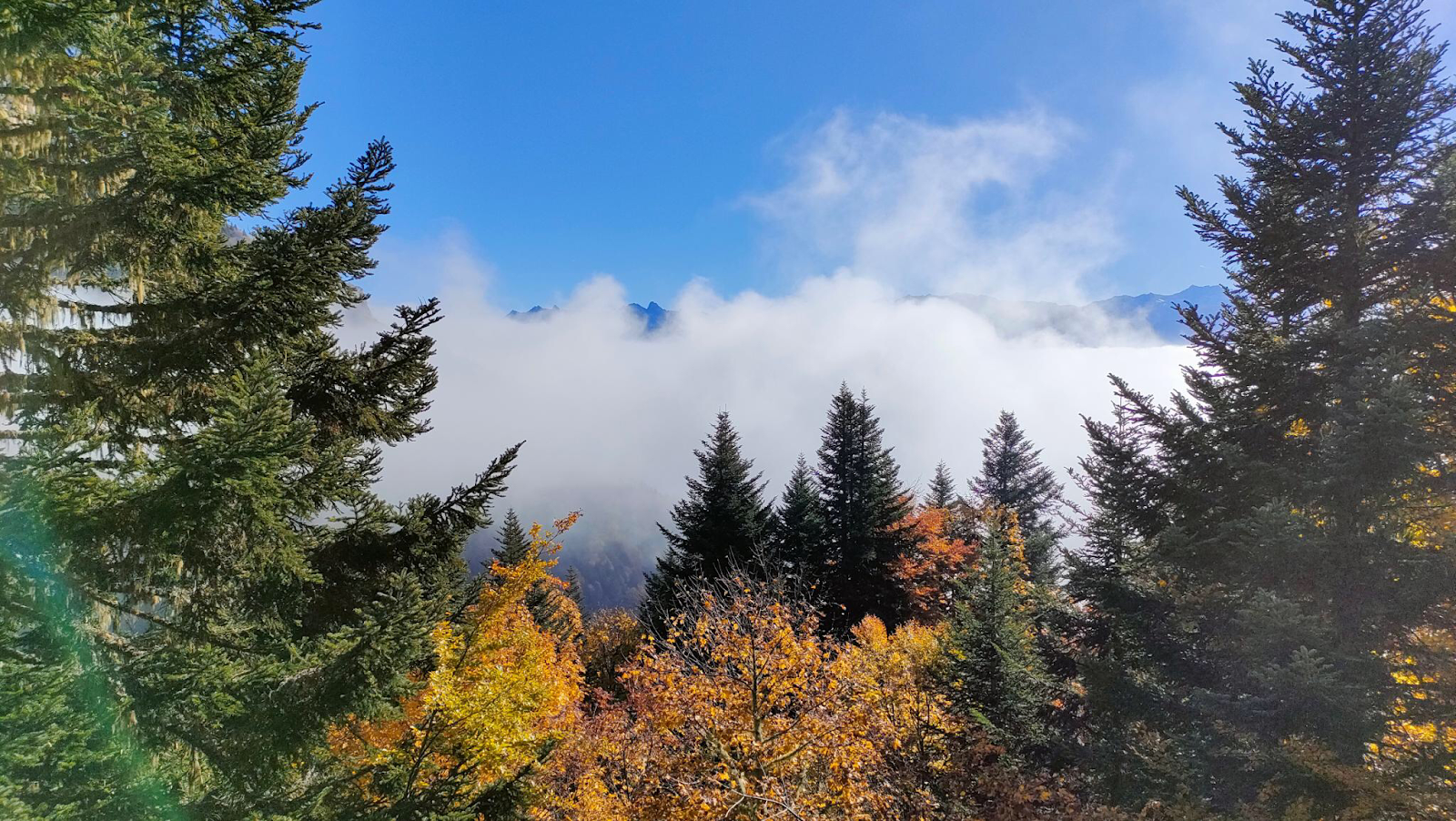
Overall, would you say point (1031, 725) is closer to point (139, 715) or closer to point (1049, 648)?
Result: point (1049, 648)

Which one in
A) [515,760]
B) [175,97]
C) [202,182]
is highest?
[175,97]

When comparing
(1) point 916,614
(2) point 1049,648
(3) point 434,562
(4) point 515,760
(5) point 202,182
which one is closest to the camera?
(5) point 202,182

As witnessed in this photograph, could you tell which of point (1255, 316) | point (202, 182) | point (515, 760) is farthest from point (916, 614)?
point (202, 182)

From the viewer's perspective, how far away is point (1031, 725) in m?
13.6

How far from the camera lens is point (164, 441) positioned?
5.37 metres

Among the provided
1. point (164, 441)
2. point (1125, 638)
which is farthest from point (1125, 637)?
point (164, 441)

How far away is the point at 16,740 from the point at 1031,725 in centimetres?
1668

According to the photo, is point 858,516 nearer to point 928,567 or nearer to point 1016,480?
point 928,567

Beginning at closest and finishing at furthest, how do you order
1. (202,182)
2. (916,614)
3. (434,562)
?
(202,182)
(434,562)
(916,614)

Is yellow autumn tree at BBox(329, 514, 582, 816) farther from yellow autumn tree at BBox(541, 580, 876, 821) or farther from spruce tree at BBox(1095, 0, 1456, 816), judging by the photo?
spruce tree at BBox(1095, 0, 1456, 816)

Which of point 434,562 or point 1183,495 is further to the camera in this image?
point 1183,495

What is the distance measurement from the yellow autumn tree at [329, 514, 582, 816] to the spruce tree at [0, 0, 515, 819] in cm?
91

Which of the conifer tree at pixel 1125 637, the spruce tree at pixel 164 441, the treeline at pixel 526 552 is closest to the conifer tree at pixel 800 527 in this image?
the treeline at pixel 526 552

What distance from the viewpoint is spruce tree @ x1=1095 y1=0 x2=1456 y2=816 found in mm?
8305
